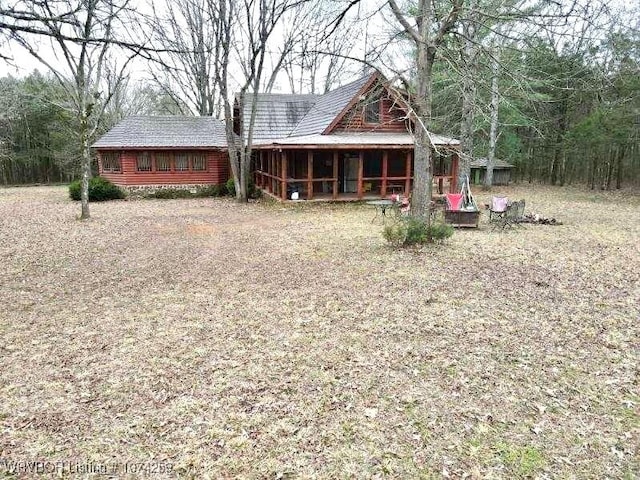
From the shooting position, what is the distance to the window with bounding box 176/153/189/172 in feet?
71.4

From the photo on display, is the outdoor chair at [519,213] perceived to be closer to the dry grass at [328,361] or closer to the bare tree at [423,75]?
the dry grass at [328,361]

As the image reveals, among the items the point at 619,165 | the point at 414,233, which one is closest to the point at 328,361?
the point at 414,233

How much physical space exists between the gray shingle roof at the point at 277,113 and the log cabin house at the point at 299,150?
53 mm

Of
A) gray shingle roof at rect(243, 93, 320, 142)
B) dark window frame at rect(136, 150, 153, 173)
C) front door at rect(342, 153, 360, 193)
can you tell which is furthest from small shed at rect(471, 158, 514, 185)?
dark window frame at rect(136, 150, 153, 173)

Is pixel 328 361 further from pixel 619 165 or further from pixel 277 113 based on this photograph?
pixel 619 165

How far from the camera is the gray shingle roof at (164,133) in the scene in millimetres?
20875

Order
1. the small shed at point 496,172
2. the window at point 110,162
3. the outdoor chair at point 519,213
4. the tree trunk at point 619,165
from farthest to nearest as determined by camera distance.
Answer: the small shed at point 496,172 < the tree trunk at point 619,165 < the window at point 110,162 < the outdoor chair at point 519,213

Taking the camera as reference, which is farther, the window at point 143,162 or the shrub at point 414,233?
the window at point 143,162

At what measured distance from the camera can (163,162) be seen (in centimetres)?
2162

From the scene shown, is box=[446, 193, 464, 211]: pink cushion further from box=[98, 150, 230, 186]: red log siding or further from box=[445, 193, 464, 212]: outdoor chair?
box=[98, 150, 230, 186]: red log siding

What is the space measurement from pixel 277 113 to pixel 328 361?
66.1 ft

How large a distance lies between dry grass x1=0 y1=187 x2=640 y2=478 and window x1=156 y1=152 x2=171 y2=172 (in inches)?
513

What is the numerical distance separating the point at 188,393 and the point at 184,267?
453 cm

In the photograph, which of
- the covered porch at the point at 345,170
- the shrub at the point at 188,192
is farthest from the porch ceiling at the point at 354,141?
the shrub at the point at 188,192
